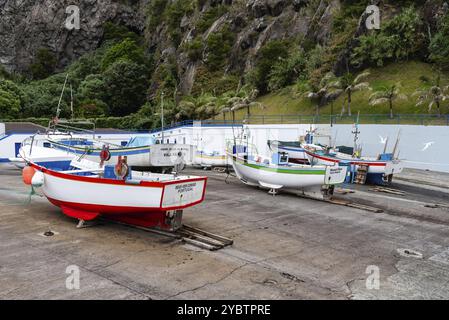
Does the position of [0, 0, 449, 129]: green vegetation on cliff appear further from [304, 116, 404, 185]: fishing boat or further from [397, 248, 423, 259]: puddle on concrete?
[397, 248, 423, 259]: puddle on concrete

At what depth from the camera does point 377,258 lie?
8945mm

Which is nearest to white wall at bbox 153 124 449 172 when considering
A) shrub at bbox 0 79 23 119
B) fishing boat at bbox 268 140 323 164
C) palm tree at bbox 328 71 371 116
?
fishing boat at bbox 268 140 323 164

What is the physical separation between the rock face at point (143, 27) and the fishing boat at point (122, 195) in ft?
166

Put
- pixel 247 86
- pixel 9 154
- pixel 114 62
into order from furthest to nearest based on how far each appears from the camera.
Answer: pixel 114 62 < pixel 247 86 < pixel 9 154

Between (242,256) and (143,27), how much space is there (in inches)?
3725

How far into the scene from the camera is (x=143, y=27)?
9525 centimetres

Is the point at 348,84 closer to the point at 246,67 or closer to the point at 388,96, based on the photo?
the point at 388,96

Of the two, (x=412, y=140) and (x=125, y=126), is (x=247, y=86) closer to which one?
(x=125, y=126)

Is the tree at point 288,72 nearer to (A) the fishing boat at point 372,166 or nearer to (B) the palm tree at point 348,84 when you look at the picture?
(B) the palm tree at point 348,84

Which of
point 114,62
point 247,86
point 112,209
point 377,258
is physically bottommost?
point 377,258

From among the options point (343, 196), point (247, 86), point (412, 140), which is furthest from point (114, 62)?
point (343, 196)

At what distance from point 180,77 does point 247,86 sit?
61.9ft

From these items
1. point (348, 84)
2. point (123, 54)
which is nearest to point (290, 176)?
point (348, 84)

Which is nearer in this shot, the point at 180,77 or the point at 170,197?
the point at 170,197
